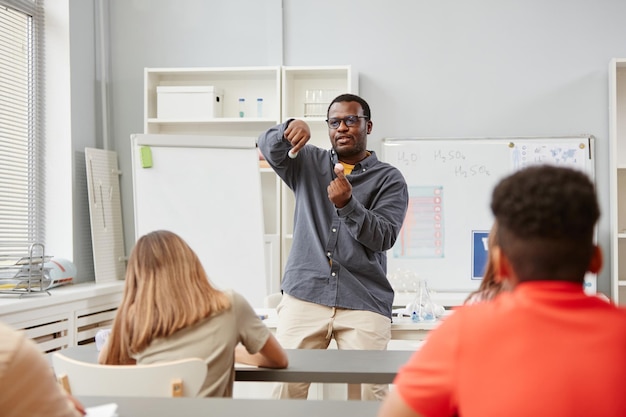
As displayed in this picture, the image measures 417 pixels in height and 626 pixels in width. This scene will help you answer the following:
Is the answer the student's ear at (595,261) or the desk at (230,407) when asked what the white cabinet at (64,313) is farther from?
the student's ear at (595,261)

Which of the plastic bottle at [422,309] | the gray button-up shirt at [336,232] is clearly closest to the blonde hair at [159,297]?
the gray button-up shirt at [336,232]

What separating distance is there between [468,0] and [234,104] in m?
1.76

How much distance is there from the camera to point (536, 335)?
93cm

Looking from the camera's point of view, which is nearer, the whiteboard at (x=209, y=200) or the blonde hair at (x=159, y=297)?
the blonde hair at (x=159, y=297)

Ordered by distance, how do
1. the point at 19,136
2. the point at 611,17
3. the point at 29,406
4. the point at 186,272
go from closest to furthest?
the point at 29,406 → the point at 186,272 → the point at 19,136 → the point at 611,17

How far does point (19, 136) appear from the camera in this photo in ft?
14.3

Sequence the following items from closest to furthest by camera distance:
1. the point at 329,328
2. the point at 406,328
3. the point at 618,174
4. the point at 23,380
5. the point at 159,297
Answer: the point at 23,380, the point at 159,297, the point at 329,328, the point at 406,328, the point at 618,174

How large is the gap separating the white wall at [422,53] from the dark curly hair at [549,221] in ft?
12.9

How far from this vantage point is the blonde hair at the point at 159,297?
178 cm

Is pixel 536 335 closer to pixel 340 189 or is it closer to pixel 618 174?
pixel 340 189

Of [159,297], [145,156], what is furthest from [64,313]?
[159,297]

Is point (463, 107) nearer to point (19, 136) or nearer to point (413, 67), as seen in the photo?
point (413, 67)

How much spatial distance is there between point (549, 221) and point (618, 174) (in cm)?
412

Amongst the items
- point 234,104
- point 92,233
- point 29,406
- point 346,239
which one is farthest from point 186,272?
point 234,104
